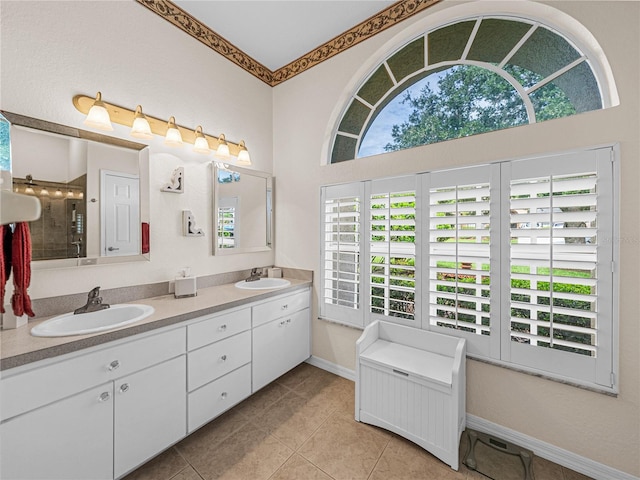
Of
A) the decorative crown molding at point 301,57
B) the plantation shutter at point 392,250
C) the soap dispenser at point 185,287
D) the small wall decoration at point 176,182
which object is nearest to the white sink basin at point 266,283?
the soap dispenser at point 185,287

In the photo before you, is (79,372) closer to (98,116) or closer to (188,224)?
(188,224)

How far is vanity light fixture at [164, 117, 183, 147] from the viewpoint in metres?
1.84

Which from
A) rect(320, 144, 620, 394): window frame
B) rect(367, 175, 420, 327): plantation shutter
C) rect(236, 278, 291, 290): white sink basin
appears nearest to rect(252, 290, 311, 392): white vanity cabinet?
rect(236, 278, 291, 290): white sink basin

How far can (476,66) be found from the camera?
177 cm

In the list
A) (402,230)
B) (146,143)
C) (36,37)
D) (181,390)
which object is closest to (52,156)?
(146,143)

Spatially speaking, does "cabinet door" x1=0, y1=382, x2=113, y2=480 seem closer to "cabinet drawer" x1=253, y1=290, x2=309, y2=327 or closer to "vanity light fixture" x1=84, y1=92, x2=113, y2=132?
"cabinet drawer" x1=253, y1=290, x2=309, y2=327

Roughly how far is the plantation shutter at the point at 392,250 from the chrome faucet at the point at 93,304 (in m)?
1.82

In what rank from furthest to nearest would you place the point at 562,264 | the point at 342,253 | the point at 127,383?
1. the point at 342,253
2. the point at 562,264
3. the point at 127,383

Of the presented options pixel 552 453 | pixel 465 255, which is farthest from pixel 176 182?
pixel 552 453

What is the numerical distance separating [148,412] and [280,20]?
284 centimetres

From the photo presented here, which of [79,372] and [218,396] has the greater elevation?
[79,372]

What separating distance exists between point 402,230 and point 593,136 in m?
1.11

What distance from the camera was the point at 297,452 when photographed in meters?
1.53

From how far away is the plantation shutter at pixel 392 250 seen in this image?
191 cm
